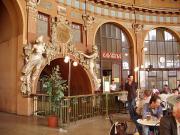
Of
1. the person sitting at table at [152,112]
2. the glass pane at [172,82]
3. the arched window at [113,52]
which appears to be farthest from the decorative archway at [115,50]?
the person sitting at table at [152,112]

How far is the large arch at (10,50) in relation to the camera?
12211 millimetres

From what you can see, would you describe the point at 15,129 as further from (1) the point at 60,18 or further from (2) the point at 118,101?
(1) the point at 60,18

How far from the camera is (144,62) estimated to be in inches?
805

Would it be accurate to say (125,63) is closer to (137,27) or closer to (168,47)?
(137,27)

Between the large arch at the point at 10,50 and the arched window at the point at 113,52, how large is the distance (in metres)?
6.99

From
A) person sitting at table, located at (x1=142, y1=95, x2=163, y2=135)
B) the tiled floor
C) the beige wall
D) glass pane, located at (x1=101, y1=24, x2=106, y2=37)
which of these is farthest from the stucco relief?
person sitting at table, located at (x1=142, y1=95, x2=163, y2=135)

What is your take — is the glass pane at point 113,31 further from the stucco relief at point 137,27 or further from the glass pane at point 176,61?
the glass pane at point 176,61

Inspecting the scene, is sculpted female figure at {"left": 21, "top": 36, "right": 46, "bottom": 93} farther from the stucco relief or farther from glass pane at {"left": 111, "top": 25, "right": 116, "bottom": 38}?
the stucco relief

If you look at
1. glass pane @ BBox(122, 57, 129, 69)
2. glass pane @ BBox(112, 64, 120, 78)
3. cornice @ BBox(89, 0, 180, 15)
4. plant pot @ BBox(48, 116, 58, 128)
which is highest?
cornice @ BBox(89, 0, 180, 15)

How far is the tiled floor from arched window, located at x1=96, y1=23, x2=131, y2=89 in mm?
8379

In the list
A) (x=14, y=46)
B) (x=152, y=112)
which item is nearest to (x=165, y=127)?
(x=152, y=112)

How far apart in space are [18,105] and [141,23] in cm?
1253

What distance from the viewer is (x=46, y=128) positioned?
864 cm

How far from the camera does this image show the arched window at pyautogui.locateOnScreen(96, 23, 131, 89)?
18344 millimetres
